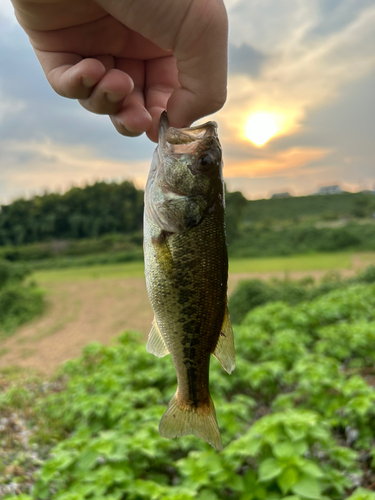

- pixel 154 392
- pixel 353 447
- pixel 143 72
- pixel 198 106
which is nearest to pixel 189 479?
pixel 154 392

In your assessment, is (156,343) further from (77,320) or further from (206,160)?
(77,320)

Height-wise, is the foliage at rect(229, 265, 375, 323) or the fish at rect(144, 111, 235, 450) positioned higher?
the fish at rect(144, 111, 235, 450)

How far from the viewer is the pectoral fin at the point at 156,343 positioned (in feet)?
4.82

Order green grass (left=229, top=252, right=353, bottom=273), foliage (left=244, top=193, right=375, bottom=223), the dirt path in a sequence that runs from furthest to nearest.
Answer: foliage (left=244, top=193, right=375, bottom=223)
green grass (left=229, top=252, right=353, bottom=273)
the dirt path

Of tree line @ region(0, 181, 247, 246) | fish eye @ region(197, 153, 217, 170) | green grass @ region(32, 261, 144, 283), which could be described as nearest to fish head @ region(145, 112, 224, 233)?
fish eye @ region(197, 153, 217, 170)

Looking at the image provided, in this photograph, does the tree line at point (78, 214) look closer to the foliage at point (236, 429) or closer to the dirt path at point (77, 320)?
the dirt path at point (77, 320)

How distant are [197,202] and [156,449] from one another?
91.3 inches

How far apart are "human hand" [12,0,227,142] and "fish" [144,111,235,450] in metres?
0.17

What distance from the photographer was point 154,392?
389cm

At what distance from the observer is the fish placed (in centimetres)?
133

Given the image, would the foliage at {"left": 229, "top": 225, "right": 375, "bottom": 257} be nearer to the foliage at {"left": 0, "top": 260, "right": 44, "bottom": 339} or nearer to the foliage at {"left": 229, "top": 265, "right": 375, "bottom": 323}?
the foliage at {"left": 229, "top": 265, "right": 375, "bottom": 323}

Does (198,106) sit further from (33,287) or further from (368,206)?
(368,206)

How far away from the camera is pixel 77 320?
1269 centimetres

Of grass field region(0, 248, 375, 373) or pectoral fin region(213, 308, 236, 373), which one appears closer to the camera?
pectoral fin region(213, 308, 236, 373)
